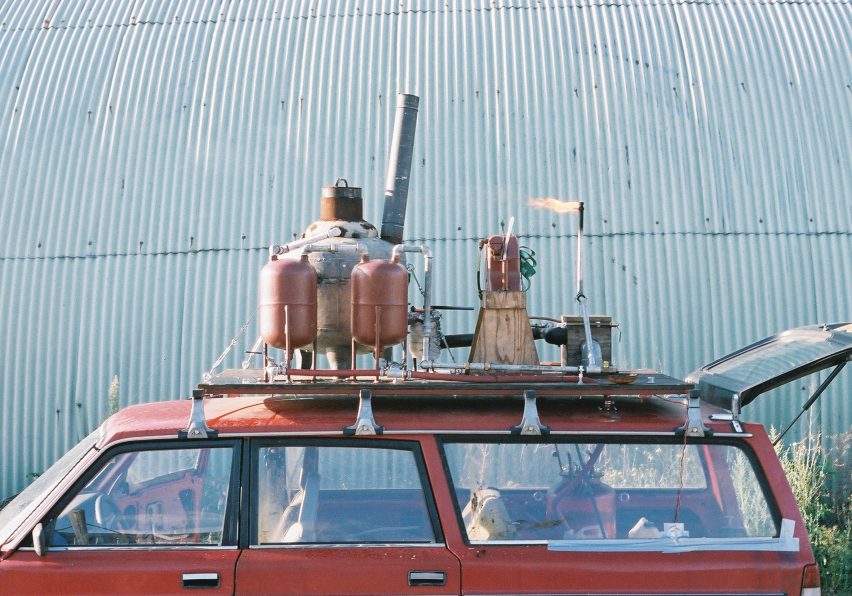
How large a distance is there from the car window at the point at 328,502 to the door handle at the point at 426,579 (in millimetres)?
143

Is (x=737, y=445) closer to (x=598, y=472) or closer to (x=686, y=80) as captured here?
(x=598, y=472)

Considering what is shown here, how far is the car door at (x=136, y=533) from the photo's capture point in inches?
148

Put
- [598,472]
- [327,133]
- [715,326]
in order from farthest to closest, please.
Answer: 1. [327,133]
2. [715,326]
3. [598,472]

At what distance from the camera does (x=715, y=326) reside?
29.5ft

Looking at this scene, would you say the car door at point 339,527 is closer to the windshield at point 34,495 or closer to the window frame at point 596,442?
the window frame at point 596,442

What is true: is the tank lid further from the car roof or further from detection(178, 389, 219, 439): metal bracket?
detection(178, 389, 219, 439): metal bracket

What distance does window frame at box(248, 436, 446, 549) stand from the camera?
383cm

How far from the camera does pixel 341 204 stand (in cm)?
529

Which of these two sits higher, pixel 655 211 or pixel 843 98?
pixel 843 98

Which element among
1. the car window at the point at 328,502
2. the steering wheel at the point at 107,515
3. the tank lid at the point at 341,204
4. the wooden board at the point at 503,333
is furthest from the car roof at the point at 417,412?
the tank lid at the point at 341,204

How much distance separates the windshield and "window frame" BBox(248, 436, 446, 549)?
710 mm

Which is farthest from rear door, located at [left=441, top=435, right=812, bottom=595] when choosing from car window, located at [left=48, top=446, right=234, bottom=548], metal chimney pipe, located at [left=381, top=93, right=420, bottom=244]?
metal chimney pipe, located at [left=381, top=93, right=420, bottom=244]

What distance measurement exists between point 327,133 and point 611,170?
9.47ft

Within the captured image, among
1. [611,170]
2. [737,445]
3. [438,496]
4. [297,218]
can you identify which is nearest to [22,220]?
[297,218]
